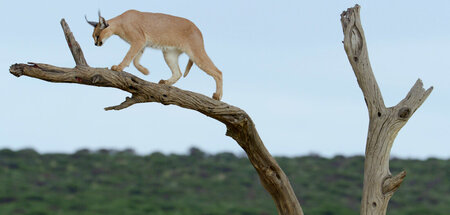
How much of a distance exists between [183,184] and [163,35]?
21651 mm

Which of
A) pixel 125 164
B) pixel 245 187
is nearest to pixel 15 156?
pixel 125 164

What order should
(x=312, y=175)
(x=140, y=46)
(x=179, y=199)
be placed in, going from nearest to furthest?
(x=140, y=46), (x=179, y=199), (x=312, y=175)

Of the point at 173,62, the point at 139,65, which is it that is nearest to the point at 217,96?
the point at 173,62

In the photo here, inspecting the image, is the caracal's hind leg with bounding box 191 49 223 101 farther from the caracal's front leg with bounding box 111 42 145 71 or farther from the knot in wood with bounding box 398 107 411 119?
the knot in wood with bounding box 398 107 411 119

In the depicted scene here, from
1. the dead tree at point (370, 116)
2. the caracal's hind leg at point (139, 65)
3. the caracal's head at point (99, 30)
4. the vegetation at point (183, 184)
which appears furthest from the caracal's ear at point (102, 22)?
the vegetation at point (183, 184)

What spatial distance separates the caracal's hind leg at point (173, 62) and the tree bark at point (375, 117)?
2328 mm

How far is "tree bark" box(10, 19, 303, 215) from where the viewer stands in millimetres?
8477

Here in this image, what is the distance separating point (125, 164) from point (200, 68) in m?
23.9

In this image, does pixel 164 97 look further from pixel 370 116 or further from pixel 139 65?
pixel 370 116

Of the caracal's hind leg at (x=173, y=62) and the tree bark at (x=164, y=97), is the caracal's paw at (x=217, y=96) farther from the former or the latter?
the caracal's hind leg at (x=173, y=62)

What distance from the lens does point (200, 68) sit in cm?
925

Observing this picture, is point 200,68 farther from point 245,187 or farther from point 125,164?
point 125,164

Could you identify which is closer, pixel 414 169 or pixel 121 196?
pixel 121 196

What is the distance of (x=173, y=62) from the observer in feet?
31.4
